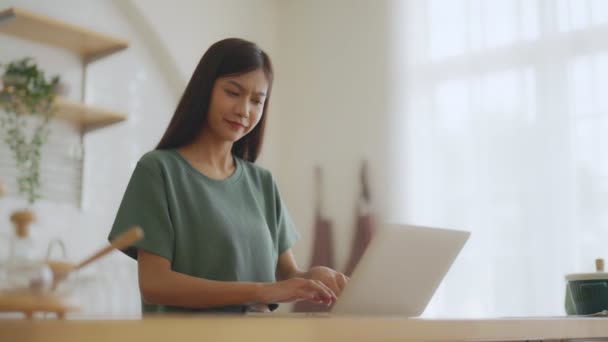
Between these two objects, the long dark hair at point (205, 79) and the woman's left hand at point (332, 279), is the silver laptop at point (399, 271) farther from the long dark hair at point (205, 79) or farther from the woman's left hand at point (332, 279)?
the long dark hair at point (205, 79)

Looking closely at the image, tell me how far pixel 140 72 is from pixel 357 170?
1.16 meters

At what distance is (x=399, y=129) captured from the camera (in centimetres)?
371

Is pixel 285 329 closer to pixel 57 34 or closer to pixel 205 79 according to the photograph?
pixel 205 79

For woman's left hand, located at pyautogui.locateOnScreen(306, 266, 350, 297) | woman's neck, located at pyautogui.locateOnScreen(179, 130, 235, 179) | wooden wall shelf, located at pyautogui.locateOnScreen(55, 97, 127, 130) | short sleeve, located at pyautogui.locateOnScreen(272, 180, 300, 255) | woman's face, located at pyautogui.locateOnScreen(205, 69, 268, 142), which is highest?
wooden wall shelf, located at pyautogui.locateOnScreen(55, 97, 127, 130)

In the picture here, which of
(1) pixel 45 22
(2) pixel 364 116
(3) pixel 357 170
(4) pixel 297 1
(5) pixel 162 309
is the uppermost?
(4) pixel 297 1

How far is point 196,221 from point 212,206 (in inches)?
2.2

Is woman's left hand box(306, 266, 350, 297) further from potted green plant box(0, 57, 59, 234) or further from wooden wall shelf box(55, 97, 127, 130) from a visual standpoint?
wooden wall shelf box(55, 97, 127, 130)

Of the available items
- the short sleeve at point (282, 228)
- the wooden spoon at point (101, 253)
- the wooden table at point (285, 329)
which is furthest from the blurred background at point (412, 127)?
the wooden spoon at point (101, 253)

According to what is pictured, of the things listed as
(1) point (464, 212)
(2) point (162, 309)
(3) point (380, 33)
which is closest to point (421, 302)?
(2) point (162, 309)

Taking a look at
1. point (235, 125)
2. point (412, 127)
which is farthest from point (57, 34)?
point (235, 125)

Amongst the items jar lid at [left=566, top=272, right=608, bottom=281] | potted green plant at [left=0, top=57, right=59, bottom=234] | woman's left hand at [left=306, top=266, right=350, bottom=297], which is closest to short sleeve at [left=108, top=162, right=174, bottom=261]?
woman's left hand at [left=306, top=266, right=350, bottom=297]

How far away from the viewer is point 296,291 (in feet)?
4.20

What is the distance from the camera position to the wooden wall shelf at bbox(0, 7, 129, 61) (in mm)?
2959

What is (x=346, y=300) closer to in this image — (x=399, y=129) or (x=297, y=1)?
(x=399, y=129)
